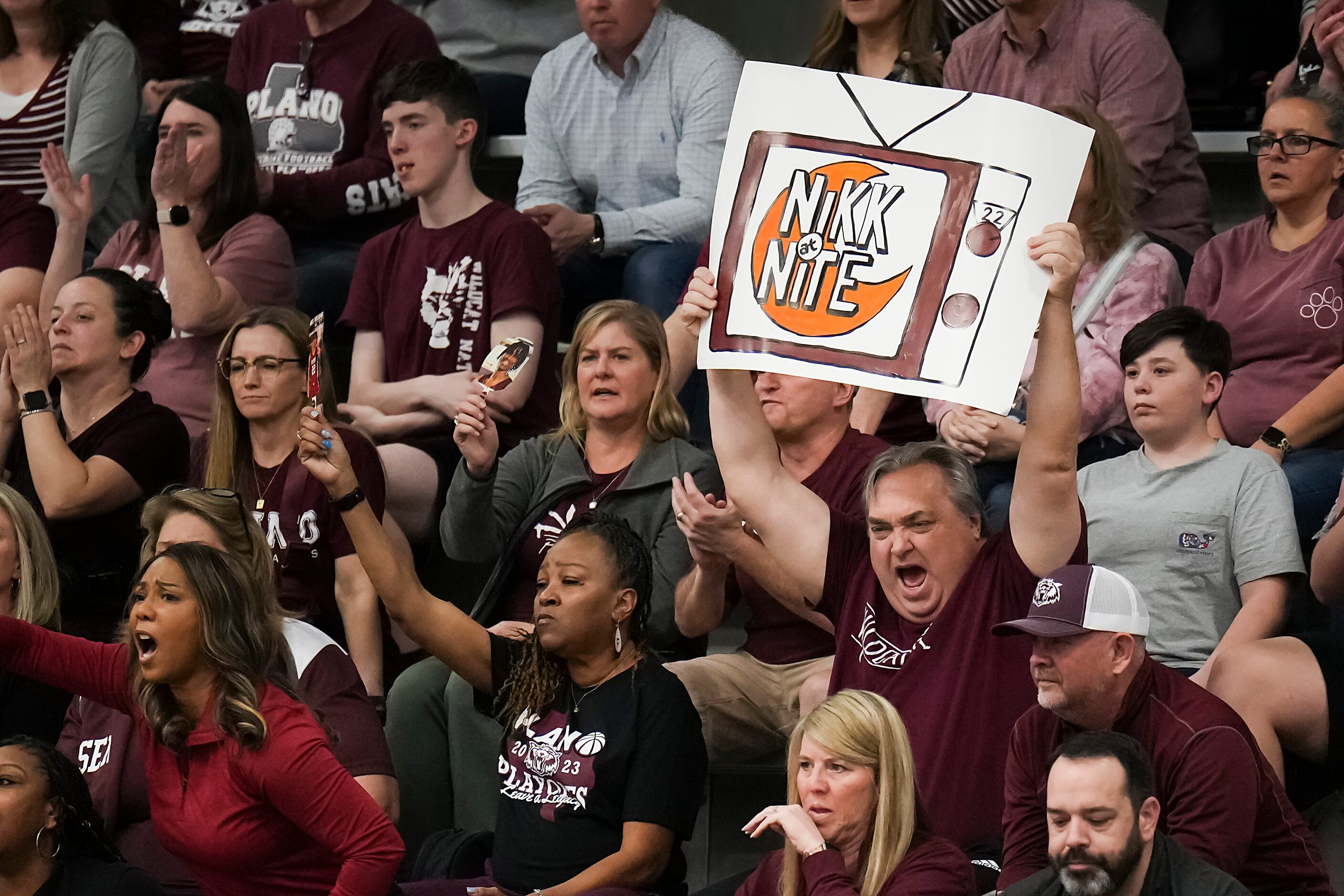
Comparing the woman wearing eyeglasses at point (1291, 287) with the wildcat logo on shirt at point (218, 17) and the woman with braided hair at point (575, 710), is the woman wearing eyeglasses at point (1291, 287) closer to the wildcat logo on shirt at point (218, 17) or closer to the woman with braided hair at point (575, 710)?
the woman with braided hair at point (575, 710)

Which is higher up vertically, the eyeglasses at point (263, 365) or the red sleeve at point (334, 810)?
the eyeglasses at point (263, 365)

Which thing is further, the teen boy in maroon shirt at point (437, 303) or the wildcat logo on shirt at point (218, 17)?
the wildcat logo on shirt at point (218, 17)

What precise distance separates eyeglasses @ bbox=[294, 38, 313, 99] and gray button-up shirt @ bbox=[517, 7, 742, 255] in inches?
25.5

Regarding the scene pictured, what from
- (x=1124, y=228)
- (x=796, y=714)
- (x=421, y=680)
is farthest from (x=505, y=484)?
(x=1124, y=228)

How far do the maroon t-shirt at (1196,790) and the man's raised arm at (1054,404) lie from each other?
0.96ft

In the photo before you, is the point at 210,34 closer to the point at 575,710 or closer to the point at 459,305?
the point at 459,305

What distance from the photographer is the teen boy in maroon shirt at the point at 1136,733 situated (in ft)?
8.83

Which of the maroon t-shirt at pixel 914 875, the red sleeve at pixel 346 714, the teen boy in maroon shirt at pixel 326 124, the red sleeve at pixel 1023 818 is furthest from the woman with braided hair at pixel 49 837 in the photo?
the teen boy in maroon shirt at pixel 326 124

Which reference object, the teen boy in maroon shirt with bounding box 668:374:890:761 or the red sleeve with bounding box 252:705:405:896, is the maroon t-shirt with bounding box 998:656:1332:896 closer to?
the teen boy in maroon shirt with bounding box 668:374:890:761

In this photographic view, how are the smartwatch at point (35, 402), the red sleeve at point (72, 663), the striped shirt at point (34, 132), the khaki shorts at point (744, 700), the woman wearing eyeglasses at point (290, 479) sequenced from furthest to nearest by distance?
the striped shirt at point (34, 132), the smartwatch at point (35, 402), the woman wearing eyeglasses at point (290, 479), the khaki shorts at point (744, 700), the red sleeve at point (72, 663)

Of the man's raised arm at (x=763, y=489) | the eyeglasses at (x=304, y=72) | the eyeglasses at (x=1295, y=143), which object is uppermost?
the eyeglasses at (x=1295, y=143)

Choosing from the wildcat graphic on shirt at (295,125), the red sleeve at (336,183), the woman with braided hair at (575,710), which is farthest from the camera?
the wildcat graphic on shirt at (295,125)

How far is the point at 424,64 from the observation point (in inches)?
191

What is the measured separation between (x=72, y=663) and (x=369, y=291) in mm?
1836
